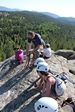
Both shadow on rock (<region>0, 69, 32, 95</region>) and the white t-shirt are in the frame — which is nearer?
shadow on rock (<region>0, 69, 32, 95</region>)

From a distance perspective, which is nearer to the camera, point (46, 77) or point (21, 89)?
point (46, 77)

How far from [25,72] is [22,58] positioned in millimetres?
1668

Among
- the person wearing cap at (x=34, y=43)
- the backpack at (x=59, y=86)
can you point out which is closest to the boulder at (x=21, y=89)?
the backpack at (x=59, y=86)

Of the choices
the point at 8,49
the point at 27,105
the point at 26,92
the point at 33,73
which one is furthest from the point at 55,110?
the point at 8,49

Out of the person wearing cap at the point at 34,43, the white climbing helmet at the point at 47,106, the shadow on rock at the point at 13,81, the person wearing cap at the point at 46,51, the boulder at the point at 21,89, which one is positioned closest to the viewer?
the white climbing helmet at the point at 47,106

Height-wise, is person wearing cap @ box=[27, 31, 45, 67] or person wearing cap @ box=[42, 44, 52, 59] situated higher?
person wearing cap @ box=[27, 31, 45, 67]

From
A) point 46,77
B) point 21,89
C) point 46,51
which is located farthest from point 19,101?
point 46,51

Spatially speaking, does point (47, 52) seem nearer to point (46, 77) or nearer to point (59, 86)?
point (46, 77)

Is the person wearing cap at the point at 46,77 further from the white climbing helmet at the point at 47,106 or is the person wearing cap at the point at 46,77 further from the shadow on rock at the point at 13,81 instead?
the shadow on rock at the point at 13,81

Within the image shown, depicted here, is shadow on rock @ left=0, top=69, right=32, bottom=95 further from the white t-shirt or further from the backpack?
the backpack

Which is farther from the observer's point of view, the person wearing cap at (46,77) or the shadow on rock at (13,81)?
the shadow on rock at (13,81)

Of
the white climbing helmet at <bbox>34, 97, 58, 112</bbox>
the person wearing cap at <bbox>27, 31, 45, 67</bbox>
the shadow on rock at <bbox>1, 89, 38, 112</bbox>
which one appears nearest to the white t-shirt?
the person wearing cap at <bbox>27, 31, 45, 67</bbox>

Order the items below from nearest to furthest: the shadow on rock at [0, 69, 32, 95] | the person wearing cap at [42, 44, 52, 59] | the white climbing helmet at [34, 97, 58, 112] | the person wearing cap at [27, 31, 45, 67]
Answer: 1. the white climbing helmet at [34, 97, 58, 112]
2. the shadow on rock at [0, 69, 32, 95]
3. the person wearing cap at [27, 31, 45, 67]
4. the person wearing cap at [42, 44, 52, 59]

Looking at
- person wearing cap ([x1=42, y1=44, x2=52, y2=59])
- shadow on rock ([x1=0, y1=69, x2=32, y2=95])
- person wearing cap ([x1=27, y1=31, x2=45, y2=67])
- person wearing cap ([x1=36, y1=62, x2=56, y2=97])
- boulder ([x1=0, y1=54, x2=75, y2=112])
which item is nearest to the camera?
person wearing cap ([x1=36, y1=62, x2=56, y2=97])
